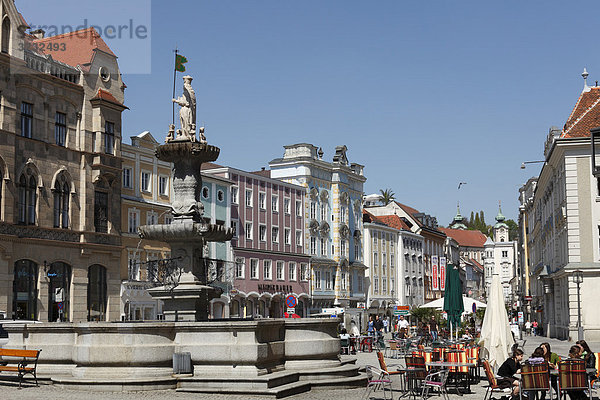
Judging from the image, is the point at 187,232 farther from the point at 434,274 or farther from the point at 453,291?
the point at 434,274

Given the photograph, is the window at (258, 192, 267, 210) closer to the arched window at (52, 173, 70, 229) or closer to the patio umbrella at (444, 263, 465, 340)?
the arched window at (52, 173, 70, 229)

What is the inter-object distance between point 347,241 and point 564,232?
3412 centimetres

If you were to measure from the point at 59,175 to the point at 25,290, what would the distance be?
6660mm

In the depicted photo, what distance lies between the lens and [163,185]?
53938 mm

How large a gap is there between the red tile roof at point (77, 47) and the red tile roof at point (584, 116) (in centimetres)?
2712

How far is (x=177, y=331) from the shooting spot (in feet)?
53.7

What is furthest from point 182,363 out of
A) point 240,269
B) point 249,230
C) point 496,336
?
point 249,230

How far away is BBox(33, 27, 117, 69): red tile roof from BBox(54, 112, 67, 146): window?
4119 mm

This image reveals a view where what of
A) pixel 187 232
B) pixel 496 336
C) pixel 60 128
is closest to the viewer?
pixel 187 232

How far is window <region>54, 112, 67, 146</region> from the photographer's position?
1774 inches

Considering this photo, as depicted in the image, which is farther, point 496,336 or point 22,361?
point 496,336

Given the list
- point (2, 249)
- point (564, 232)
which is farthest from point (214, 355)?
point (564, 232)

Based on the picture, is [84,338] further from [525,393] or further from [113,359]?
[525,393]

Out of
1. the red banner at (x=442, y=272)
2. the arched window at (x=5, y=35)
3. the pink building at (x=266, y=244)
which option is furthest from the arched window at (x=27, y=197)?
the red banner at (x=442, y=272)
